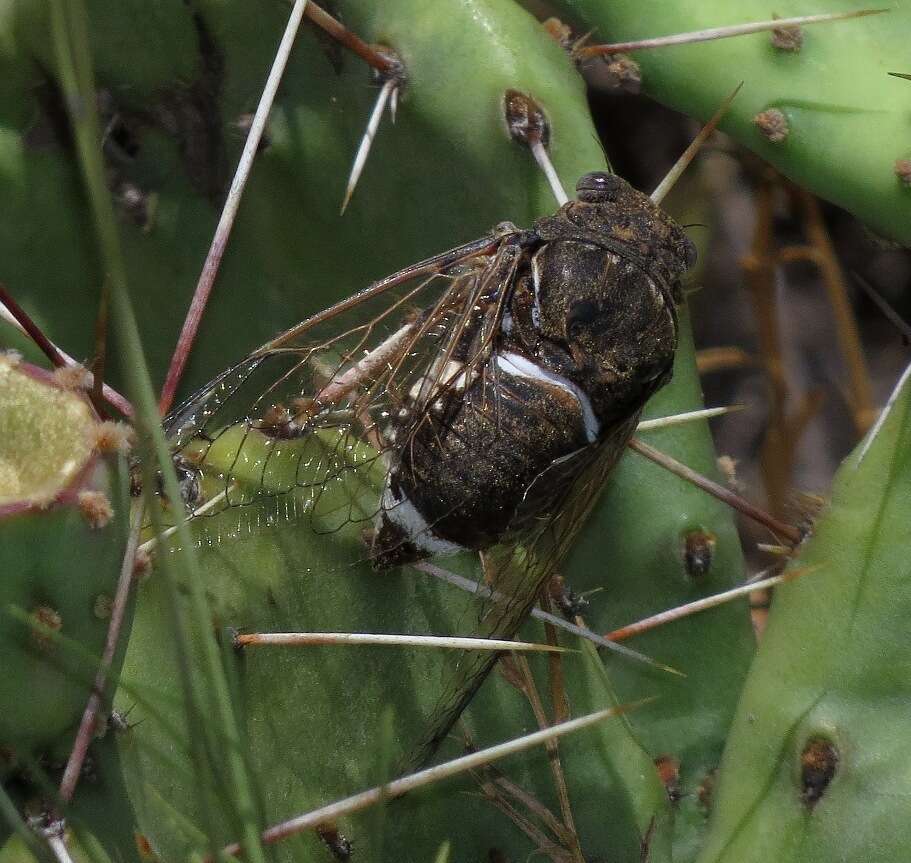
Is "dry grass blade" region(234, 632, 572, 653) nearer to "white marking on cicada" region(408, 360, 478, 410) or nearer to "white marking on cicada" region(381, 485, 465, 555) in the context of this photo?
"white marking on cicada" region(381, 485, 465, 555)

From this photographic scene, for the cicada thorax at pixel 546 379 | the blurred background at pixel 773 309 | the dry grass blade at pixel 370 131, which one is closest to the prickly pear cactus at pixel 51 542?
the cicada thorax at pixel 546 379

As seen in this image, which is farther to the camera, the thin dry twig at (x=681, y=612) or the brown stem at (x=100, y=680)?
the thin dry twig at (x=681, y=612)

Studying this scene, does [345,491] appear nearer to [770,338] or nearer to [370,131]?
[370,131]

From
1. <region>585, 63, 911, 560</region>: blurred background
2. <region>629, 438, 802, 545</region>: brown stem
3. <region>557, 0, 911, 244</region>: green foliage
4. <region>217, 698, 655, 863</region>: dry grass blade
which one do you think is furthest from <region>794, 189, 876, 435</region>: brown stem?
<region>217, 698, 655, 863</region>: dry grass blade

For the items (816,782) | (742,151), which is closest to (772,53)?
(742,151)

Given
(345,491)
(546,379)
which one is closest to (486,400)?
(546,379)

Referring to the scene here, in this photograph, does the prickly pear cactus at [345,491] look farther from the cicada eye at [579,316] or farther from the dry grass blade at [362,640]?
the cicada eye at [579,316]
